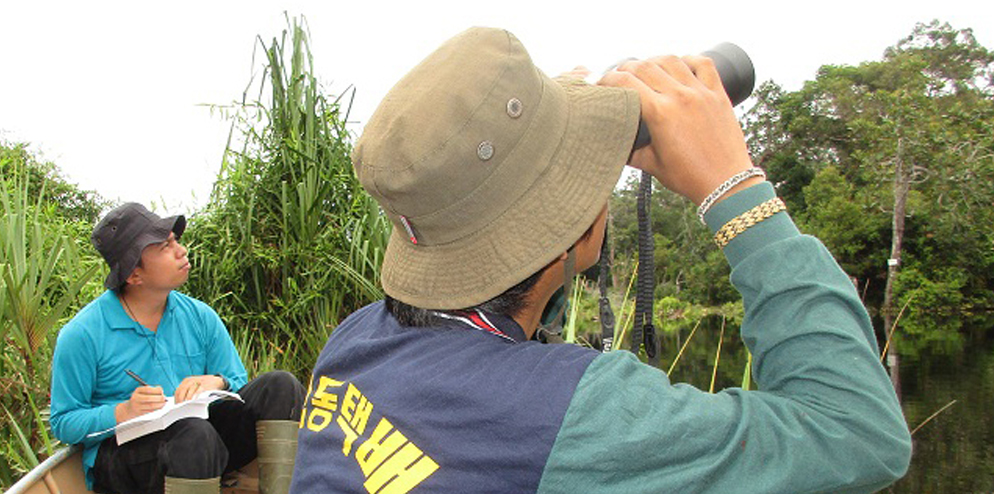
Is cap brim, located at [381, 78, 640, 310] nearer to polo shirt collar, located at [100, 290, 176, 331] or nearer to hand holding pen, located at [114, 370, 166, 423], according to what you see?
hand holding pen, located at [114, 370, 166, 423]

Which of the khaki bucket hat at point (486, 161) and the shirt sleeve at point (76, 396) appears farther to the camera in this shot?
the shirt sleeve at point (76, 396)

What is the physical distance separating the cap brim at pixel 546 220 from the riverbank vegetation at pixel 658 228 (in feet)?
0.99

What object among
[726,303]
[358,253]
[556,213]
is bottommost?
[726,303]

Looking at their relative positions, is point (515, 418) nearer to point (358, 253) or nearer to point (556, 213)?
point (556, 213)

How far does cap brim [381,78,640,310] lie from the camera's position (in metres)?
0.87

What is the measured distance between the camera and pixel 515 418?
76 centimetres

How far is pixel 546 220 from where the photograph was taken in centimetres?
87

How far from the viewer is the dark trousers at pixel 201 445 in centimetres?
222

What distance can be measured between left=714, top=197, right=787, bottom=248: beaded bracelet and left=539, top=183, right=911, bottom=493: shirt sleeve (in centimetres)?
4

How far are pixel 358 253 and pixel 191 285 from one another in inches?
41.0

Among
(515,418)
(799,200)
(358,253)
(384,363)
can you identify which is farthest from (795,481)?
(799,200)

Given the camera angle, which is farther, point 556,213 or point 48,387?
point 48,387

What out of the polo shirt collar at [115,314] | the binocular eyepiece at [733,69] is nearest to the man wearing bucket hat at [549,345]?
the binocular eyepiece at [733,69]

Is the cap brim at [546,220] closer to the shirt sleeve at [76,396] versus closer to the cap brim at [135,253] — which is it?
the shirt sleeve at [76,396]
